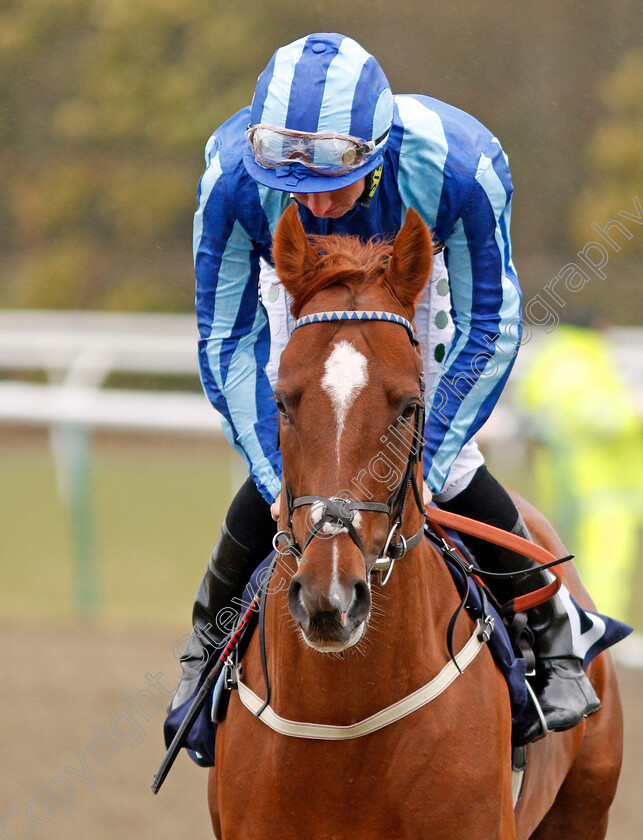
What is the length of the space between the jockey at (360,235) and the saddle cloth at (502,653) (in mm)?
66

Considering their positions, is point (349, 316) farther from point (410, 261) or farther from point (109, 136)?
point (109, 136)

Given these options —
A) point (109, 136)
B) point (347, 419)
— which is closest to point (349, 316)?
point (347, 419)

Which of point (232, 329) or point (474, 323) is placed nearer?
point (474, 323)

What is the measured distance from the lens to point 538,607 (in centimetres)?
306

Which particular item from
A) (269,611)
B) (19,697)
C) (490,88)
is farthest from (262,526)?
(490,88)

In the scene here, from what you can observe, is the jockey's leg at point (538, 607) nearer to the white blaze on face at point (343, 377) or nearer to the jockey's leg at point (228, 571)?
the jockey's leg at point (228, 571)

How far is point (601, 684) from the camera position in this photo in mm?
3531

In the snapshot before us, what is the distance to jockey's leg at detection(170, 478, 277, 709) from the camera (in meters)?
2.99

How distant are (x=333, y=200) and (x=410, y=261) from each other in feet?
1.09

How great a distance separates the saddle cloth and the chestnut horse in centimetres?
7

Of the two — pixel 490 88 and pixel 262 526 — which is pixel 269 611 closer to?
pixel 262 526

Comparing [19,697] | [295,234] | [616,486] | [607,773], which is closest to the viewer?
[295,234]

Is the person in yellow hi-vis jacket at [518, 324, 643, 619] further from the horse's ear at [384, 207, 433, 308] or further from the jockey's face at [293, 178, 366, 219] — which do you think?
the horse's ear at [384, 207, 433, 308]

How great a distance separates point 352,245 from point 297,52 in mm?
518
